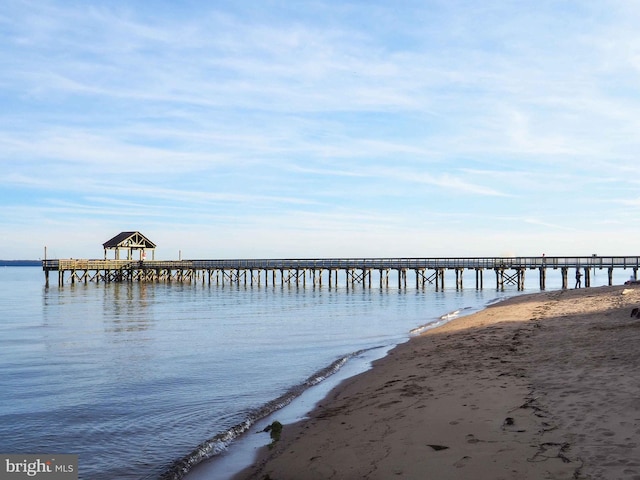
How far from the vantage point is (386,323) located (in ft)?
92.3

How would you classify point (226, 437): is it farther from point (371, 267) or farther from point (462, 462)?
point (371, 267)

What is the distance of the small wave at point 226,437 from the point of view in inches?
303

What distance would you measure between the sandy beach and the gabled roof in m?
68.8

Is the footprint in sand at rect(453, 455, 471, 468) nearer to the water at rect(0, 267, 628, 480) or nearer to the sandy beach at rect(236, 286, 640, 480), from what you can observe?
the sandy beach at rect(236, 286, 640, 480)

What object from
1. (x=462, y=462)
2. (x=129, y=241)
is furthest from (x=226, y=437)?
(x=129, y=241)

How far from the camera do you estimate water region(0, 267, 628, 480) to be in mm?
8938

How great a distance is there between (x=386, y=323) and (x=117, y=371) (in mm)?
15595

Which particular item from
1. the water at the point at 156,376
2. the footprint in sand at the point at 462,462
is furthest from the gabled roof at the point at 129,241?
the footprint in sand at the point at 462,462

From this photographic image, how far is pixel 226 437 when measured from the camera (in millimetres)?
9016

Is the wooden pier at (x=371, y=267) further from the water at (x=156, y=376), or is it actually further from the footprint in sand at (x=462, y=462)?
the footprint in sand at (x=462, y=462)

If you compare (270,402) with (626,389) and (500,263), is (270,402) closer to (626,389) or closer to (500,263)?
(626,389)

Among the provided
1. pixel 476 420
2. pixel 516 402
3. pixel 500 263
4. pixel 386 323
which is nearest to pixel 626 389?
pixel 516 402

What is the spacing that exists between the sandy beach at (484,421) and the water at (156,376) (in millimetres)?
1743

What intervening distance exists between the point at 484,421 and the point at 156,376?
9597 millimetres
